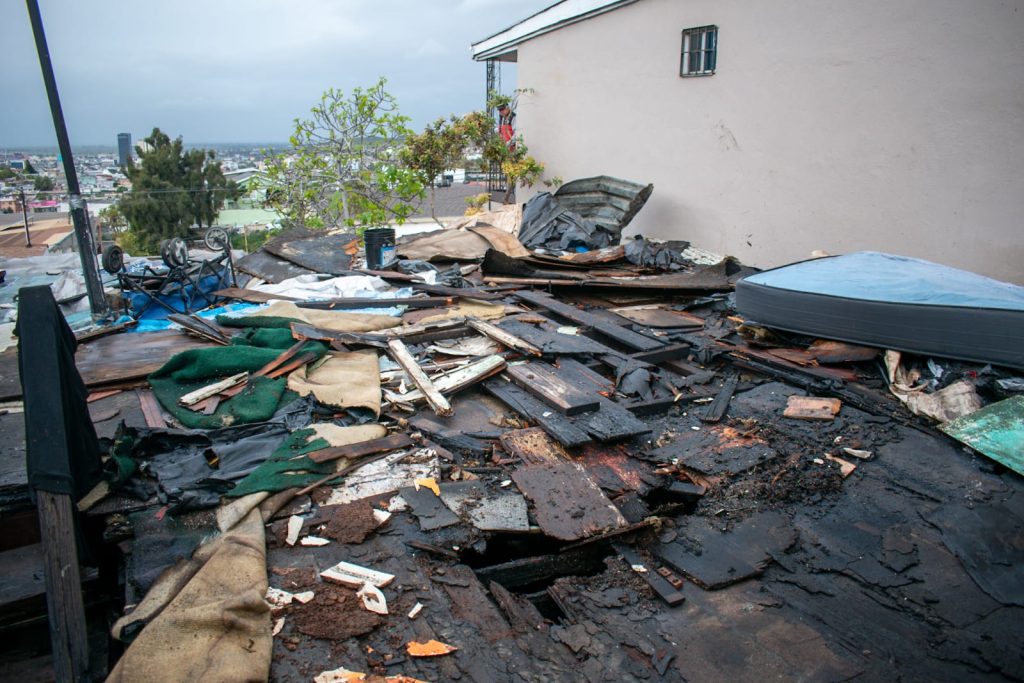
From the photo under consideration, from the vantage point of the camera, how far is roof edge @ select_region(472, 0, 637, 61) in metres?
12.6

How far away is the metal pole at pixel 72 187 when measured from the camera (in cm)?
624

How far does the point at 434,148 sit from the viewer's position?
15.0m

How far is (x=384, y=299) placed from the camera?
7.44 m

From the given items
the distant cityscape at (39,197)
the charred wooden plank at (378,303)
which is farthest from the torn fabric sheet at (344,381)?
the distant cityscape at (39,197)

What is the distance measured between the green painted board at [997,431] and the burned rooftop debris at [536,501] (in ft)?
0.07

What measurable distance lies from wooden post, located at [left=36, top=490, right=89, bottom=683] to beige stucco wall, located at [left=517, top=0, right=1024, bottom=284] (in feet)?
28.3

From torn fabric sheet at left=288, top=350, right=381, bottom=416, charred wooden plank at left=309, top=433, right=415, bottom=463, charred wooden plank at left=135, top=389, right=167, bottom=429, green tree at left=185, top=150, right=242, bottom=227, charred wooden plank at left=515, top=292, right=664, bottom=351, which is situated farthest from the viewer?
green tree at left=185, top=150, right=242, bottom=227

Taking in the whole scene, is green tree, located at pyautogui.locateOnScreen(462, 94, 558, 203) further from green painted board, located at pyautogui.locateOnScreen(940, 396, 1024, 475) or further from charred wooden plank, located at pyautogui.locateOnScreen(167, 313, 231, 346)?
green painted board, located at pyautogui.locateOnScreen(940, 396, 1024, 475)

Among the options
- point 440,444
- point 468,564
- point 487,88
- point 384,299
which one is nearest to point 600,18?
point 487,88

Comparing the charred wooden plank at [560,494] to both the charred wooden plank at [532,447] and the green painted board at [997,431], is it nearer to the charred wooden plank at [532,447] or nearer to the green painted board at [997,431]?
the charred wooden plank at [532,447]

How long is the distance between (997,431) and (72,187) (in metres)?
9.03

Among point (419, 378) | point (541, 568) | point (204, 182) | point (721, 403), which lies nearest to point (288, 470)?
point (419, 378)

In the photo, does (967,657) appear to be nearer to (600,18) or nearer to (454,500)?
(454,500)

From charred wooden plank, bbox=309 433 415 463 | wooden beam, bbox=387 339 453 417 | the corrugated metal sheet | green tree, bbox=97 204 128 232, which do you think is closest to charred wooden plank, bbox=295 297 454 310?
wooden beam, bbox=387 339 453 417
